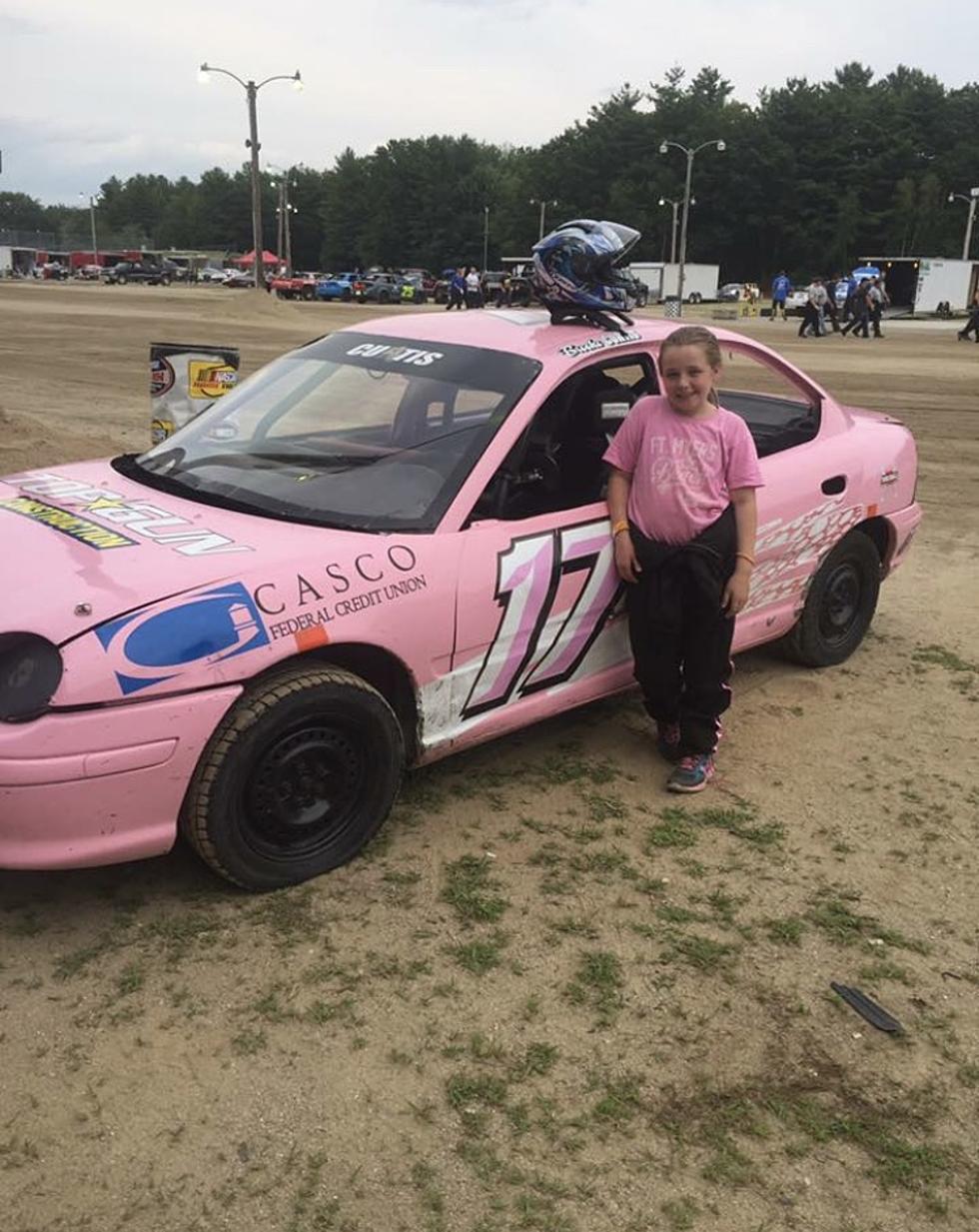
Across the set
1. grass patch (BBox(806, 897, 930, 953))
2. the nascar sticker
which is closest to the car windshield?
grass patch (BBox(806, 897, 930, 953))

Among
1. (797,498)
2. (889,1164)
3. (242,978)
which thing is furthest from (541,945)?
(797,498)

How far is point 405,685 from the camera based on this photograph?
11.0 feet

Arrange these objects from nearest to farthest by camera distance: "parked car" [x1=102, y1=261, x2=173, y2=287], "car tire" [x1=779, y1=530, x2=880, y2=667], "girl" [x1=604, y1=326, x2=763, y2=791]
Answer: "girl" [x1=604, y1=326, x2=763, y2=791]
"car tire" [x1=779, y1=530, x2=880, y2=667]
"parked car" [x1=102, y1=261, x2=173, y2=287]

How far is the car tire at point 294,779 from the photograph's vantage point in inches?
114

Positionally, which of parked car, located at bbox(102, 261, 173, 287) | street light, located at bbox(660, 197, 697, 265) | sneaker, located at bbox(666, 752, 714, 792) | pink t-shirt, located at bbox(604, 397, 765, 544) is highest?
street light, located at bbox(660, 197, 697, 265)

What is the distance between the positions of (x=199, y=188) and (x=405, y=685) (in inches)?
6637

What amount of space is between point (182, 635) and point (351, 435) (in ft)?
4.88

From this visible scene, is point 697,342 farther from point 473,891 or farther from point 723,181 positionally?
point 723,181

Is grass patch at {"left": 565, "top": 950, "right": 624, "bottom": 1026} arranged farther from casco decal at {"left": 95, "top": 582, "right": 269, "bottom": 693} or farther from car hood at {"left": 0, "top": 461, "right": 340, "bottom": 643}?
car hood at {"left": 0, "top": 461, "right": 340, "bottom": 643}

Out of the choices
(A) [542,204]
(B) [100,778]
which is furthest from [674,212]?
(B) [100,778]

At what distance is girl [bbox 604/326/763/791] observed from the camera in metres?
3.68

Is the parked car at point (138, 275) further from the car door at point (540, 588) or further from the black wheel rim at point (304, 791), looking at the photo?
the black wheel rim at point (304, 791)

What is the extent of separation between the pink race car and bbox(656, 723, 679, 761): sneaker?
0.30 metres

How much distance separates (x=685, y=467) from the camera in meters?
3.69
